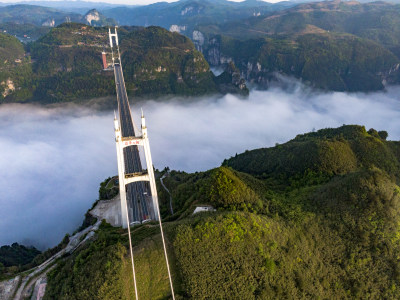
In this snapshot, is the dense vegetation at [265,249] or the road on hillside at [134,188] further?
the road on hillside at [134,188]

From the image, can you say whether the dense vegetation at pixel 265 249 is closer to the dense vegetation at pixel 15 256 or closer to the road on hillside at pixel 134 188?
the road on hillside at pixel 134 188

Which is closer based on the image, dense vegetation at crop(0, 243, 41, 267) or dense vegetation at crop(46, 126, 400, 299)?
dense vegetation at crop(46, 126, 400, 299)

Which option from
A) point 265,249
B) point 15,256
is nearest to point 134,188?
point 15,256

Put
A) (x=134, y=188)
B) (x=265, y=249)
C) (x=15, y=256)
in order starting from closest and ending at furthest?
(x=265, y=249) → (x=15, y=256) → (x=134, y=188)

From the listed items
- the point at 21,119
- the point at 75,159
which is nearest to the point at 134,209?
the point at 75,159

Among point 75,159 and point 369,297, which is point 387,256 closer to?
point 369,297

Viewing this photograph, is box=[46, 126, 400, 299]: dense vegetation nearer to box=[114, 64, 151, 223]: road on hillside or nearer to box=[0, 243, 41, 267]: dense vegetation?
box=[114, 64, 151, 223]: road on hillside

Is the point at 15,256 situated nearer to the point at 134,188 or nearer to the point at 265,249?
the point at 134,188

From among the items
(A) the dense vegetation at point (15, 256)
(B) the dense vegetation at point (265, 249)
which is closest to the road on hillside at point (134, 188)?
(B) the dense vegetation at point (265, 249)

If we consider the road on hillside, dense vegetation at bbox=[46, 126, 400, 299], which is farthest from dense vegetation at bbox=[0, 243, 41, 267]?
dense vegetation at bbox=[46, 126, 400, 299]
